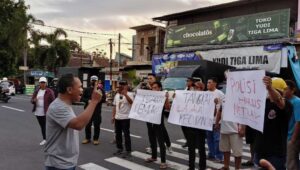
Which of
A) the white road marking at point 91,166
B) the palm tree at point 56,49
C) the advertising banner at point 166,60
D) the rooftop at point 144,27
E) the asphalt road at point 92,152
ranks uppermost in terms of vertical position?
the rooftop at point 144,27

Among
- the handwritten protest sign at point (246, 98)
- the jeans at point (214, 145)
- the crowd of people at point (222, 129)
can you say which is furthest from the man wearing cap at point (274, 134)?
the jeans at point (214, 145)

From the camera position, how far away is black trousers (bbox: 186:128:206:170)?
7.00 m

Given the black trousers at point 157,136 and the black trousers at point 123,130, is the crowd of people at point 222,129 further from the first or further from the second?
the black trousers at point 123,130

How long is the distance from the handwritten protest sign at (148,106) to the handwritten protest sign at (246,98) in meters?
2.32

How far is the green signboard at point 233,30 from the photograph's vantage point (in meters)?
19.3

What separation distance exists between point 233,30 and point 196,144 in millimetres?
15835

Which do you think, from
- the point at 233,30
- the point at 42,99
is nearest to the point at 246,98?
the point at 42,99

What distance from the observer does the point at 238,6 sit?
932 inches

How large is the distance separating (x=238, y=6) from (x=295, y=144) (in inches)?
766

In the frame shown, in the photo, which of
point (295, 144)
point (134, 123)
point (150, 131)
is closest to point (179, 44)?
point (134, 123)

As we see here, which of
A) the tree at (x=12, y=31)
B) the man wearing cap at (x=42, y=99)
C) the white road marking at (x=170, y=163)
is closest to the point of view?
the white road marking at (x=170, y=163)

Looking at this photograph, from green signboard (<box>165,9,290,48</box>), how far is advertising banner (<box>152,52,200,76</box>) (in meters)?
1.87

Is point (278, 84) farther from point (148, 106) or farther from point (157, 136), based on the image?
point (148, 106)

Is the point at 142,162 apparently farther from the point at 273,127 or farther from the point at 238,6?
the point at 238,6
